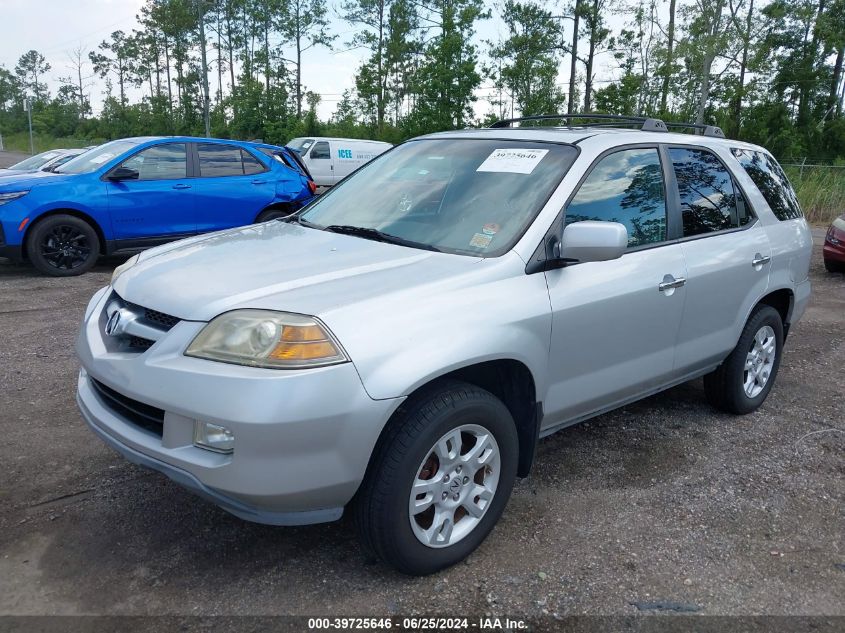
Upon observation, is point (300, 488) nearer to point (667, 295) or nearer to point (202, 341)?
point (202, 341)

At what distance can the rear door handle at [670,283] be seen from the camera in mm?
3447

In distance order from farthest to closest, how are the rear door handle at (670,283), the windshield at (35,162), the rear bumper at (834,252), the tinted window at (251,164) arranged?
the windshield at (35,162), the rear bumper at (834,252), the tinted window at (251,164), the rear door handle at (670,283)

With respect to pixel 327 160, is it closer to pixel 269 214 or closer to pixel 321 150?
pixel 321 150

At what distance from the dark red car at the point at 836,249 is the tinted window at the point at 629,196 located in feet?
24.9

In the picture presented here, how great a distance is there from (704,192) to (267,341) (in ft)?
9.16

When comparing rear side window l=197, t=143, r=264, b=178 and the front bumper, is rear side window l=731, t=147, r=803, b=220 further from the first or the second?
rear side window l=197, t=143, r=264, b=178

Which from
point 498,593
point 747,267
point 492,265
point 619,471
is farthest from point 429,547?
point 747,267

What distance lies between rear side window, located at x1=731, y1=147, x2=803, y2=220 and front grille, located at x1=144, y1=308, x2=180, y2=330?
3.51 meters

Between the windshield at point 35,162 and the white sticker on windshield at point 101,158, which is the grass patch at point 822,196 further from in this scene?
the windshield at point 35,162

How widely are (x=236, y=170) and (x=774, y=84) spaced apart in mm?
40746

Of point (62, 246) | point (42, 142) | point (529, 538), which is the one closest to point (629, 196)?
point (529, 538)

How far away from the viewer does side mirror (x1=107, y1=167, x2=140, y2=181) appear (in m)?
8.23

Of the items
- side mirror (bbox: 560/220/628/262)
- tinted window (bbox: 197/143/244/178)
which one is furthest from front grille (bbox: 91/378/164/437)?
tinted window (bbox: 197/143/244/178)

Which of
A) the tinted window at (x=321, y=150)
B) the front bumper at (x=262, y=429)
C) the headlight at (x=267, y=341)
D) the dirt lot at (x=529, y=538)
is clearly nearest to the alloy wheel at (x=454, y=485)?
the dirt lot at (x=529, y=538)
